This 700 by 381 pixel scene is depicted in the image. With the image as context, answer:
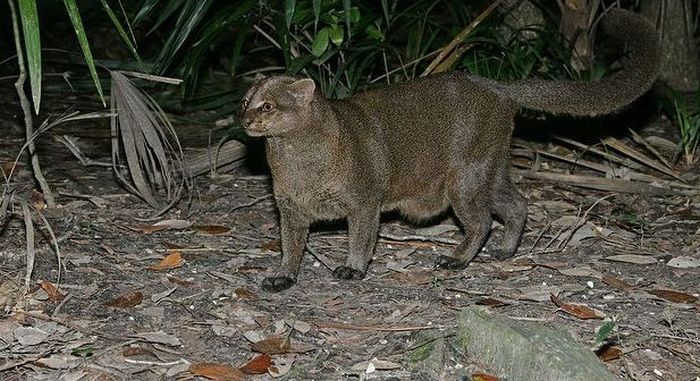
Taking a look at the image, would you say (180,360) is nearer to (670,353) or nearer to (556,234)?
(670,353)

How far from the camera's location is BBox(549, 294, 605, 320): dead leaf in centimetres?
471

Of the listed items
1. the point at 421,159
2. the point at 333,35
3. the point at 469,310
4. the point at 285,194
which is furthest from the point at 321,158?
the point at 333,35

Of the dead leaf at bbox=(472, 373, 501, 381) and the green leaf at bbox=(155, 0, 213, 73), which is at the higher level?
the green leaf at bbox=(155, 0, 213, 73)

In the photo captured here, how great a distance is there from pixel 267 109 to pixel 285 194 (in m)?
0.45

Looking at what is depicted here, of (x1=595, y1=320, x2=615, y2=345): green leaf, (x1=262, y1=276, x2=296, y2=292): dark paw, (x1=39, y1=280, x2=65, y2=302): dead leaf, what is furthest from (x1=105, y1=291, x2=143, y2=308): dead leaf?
(x1=595, y1=320, x2=615, y2=345): green leaf

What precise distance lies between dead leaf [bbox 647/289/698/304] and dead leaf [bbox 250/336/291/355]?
5.63 ft

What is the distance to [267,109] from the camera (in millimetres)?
4898

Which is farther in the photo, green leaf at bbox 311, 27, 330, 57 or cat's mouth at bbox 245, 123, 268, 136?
green leaf at bbox 311, 27, 330, 57

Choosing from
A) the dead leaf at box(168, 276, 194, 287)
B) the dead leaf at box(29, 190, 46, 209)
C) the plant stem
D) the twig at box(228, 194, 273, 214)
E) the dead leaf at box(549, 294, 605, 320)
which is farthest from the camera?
the twig at box(228, 194, 273, 214)

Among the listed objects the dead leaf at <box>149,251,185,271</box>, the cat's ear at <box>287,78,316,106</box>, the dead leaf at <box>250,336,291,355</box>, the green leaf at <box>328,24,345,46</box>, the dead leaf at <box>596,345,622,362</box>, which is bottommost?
the dead leaf at <box>596,345,622,362</box>

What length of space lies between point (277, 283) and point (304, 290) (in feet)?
0.42

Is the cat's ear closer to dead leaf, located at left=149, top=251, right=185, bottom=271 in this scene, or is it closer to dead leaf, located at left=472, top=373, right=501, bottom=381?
dead leaf, located at left=149, top=251, right=185, bottom=271

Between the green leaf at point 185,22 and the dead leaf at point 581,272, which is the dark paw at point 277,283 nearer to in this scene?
the dead leaf at point 581,272

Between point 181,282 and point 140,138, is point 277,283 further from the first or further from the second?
point 140,138
